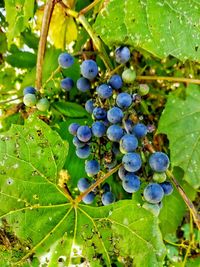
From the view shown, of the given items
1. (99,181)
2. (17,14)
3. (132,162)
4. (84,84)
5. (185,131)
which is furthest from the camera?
(185,131)

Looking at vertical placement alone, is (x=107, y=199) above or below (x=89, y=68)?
below

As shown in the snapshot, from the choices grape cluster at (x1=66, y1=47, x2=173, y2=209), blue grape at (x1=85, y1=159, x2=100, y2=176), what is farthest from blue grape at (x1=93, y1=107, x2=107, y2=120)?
blue grape at (x1=85, y1=159, x2=100, y2=176)

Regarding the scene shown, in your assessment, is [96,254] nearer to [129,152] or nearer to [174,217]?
[129,152]

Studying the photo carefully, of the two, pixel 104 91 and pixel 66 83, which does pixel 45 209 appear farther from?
pixel 66 83

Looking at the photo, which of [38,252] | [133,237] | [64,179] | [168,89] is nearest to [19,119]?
[64,179]

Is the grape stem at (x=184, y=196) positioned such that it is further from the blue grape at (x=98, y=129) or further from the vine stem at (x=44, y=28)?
the vine stem at (x=44, y=28)

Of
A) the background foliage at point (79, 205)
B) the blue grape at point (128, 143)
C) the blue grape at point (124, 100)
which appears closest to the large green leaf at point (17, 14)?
the background foliage at point (79, 205)

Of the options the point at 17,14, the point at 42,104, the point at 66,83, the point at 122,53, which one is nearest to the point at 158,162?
the point at 122,53
